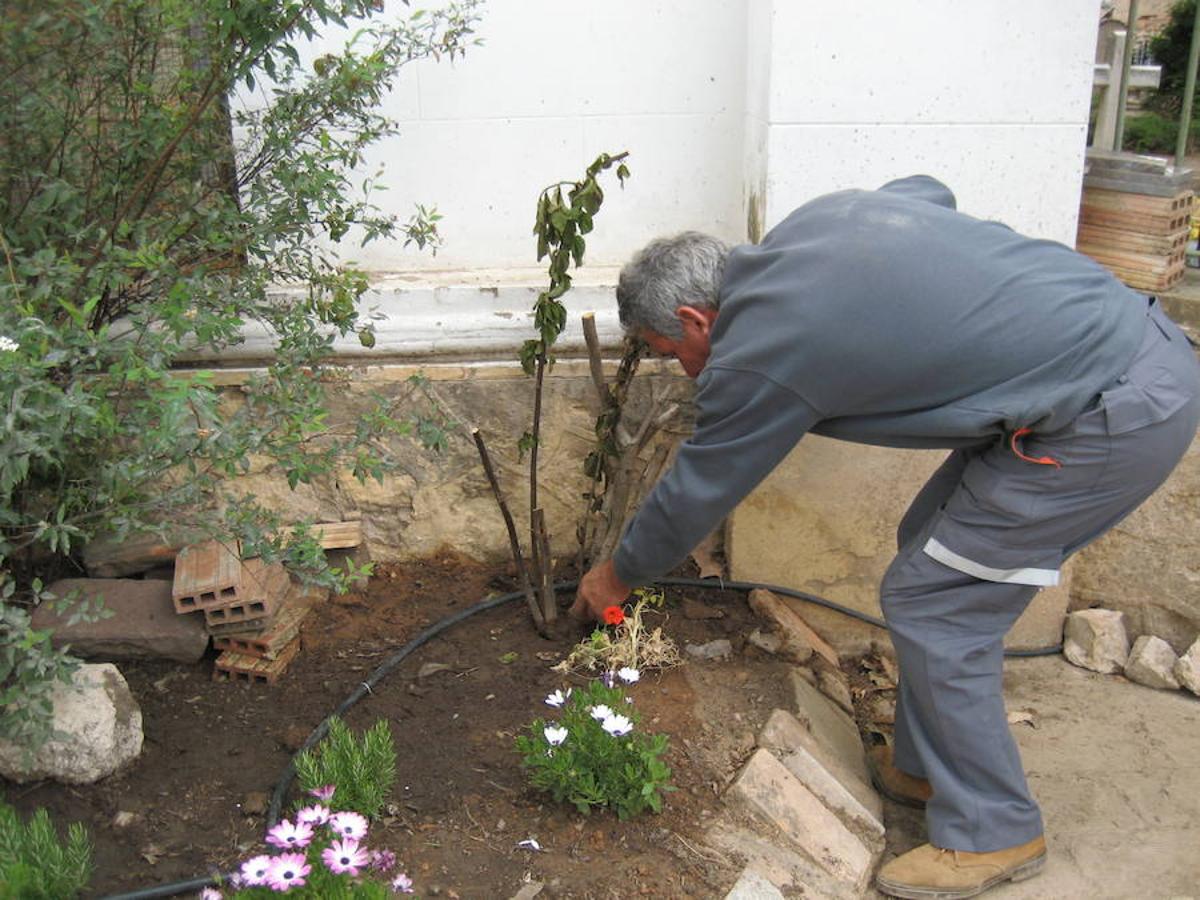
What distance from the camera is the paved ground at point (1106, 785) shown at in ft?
10.0

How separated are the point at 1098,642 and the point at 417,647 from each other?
2.33 meters

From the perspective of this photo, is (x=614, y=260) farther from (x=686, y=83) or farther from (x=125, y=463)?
(x=125, y=463)

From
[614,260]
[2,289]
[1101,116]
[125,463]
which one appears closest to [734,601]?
[614,260]

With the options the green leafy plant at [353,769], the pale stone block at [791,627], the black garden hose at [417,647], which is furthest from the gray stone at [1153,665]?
the green leafy plant at [353,769]

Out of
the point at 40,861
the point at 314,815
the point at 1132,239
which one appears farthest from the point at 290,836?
the point at 1132,239

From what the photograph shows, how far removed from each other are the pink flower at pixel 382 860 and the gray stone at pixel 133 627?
1.14m

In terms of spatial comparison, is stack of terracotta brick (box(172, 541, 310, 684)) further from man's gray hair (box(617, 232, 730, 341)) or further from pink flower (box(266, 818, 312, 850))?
man's gray hair (box(617, 232, 730, 341))

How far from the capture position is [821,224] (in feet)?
8.98

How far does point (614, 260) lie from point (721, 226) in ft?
1.28

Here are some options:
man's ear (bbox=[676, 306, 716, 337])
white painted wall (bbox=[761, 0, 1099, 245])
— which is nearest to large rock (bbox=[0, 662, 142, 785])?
man's ear (bbox=[676, 306, 716, 337])

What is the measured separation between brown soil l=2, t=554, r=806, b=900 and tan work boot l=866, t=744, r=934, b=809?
363 millimetres

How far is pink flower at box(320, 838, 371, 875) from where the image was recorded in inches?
86.3

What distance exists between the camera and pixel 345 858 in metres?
2.21

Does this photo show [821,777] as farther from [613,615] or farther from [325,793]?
[325,793]
